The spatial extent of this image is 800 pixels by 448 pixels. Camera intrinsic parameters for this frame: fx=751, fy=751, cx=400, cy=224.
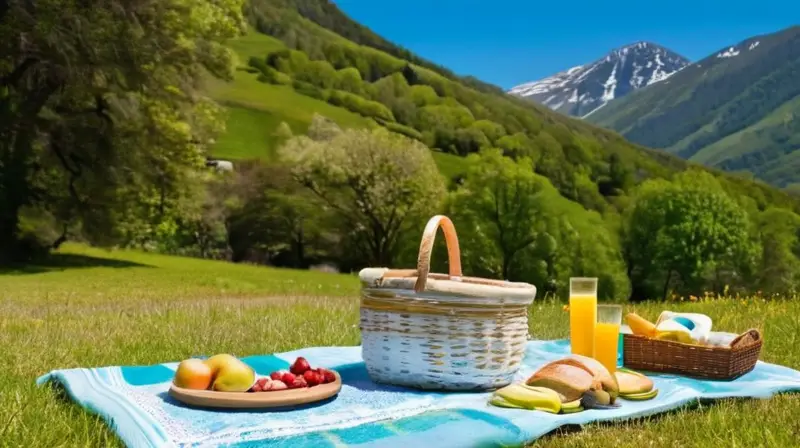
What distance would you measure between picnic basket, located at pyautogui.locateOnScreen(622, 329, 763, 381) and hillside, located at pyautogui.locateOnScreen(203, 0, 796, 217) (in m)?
72.2

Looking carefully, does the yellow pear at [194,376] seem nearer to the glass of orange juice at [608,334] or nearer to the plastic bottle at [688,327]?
the glass of orange juice at [608,334]

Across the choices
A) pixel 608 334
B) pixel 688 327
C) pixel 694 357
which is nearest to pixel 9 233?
pixel 608 334

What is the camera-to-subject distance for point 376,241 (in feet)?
160

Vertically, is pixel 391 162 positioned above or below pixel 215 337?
above

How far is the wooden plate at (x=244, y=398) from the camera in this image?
418 cm

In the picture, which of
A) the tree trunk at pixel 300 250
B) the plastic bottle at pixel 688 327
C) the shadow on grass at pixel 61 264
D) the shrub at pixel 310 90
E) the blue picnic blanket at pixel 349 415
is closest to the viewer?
the blue picnic blanket at pixel 349 415

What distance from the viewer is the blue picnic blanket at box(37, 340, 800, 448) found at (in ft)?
12.1

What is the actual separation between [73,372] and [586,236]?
54.2 m

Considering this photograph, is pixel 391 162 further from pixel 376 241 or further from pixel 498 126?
pixel 498 126

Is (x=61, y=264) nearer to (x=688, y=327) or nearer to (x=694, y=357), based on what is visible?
(x=688, y=327)

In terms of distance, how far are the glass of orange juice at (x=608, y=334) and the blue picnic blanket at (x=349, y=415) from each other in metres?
0.37

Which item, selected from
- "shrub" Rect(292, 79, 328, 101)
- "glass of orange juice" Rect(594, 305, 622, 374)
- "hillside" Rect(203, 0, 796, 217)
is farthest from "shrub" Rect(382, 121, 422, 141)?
"glass of orange juice" Rect(594, 305, 622, 374)

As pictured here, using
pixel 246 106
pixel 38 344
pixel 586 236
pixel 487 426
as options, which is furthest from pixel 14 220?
pixel 246 106

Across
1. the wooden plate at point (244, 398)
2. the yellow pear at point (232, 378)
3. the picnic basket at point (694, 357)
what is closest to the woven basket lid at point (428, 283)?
the wooden plate at point (244, 398)
